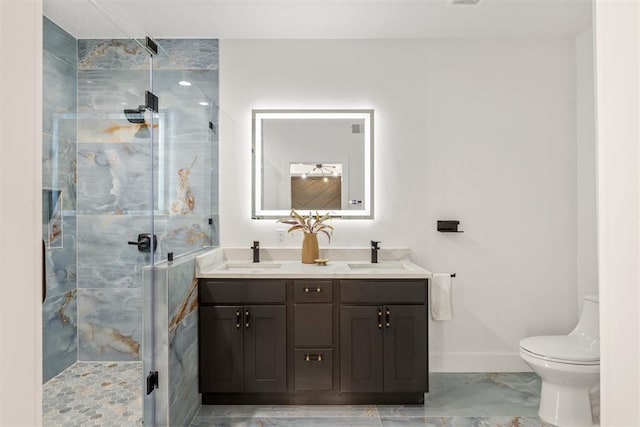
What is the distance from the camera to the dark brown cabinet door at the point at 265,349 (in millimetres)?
2504

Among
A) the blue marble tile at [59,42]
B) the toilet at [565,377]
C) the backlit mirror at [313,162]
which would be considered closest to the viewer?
the blue marble tile at [59,42]

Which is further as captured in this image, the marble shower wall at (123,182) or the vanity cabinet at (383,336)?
the vanity cabinet at (383,336)

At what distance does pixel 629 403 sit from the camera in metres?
0.44

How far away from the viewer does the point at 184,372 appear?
7.41 feet

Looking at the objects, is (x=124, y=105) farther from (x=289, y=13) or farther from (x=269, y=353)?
(x=269, y=353)

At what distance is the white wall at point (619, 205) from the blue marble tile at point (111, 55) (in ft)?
4.86

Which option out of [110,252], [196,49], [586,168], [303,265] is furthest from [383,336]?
[196,49]

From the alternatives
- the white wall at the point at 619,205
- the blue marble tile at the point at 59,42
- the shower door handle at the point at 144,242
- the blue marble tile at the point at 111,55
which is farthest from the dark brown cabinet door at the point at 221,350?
the white wall at the point at 619,205

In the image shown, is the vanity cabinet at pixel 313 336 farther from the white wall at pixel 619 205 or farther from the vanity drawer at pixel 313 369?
the white wall at pixel 619 205

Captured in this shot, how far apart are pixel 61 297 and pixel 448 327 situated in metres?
2.62

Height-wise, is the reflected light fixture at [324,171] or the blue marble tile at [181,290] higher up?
the reflected light fixture at [324,171]

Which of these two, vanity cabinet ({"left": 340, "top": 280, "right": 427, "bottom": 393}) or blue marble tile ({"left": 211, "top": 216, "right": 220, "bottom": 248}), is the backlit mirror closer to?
blue marble tile ({"left": 211, "top": 216, "right": 220, "bottom": 248})

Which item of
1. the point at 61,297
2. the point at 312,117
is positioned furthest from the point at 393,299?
the point at 61,297

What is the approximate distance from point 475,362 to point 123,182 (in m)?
2.76
